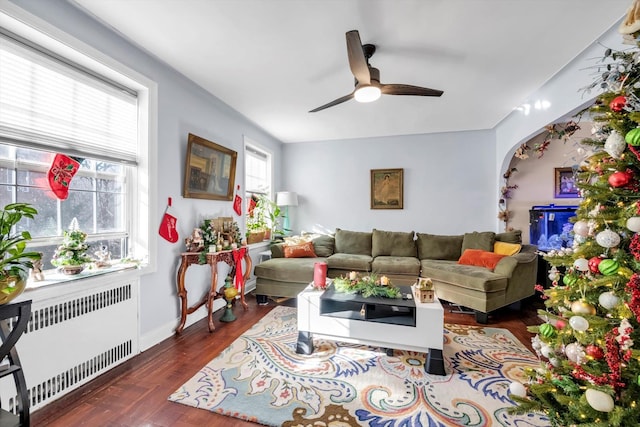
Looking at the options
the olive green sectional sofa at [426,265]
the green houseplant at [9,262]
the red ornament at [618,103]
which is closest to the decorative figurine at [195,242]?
the olive green sectional sofa at [426,265]

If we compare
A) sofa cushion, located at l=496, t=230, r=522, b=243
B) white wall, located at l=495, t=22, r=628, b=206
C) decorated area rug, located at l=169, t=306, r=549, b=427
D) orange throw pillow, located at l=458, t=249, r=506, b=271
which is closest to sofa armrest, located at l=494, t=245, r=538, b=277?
orange throw pillow, located at l=458, t=249, r=506, b=271

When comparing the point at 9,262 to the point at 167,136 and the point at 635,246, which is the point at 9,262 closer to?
the point at 167,136

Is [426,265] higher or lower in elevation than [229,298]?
higher

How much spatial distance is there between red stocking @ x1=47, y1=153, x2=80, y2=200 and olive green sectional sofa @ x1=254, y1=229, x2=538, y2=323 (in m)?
2.17

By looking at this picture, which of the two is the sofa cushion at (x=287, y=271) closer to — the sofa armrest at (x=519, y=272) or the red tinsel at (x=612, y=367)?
the sofa armrest at (x=519, y=272)

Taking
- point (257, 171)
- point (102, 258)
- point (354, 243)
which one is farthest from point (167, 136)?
point (354, 243)

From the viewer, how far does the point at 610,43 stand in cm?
198

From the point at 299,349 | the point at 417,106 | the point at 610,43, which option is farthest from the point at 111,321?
the point at 610,43

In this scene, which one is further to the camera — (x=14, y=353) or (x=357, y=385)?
(x=357, y=385)

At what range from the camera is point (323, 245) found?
4.40m

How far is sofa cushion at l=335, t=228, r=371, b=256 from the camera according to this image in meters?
4.39

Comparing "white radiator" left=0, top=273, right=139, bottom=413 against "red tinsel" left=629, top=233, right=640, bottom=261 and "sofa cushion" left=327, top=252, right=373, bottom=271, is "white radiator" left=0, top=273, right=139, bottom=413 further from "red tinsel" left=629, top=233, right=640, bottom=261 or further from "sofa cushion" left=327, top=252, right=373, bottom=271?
"red tinsel" left=629, top=233, right=640, bottom=261

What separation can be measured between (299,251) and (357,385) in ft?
7.61

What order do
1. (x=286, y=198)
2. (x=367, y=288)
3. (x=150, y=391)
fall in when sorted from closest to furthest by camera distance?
1. (x=150, y=391)
2. (x=367, y=288)
3. (x=286, y=198)
